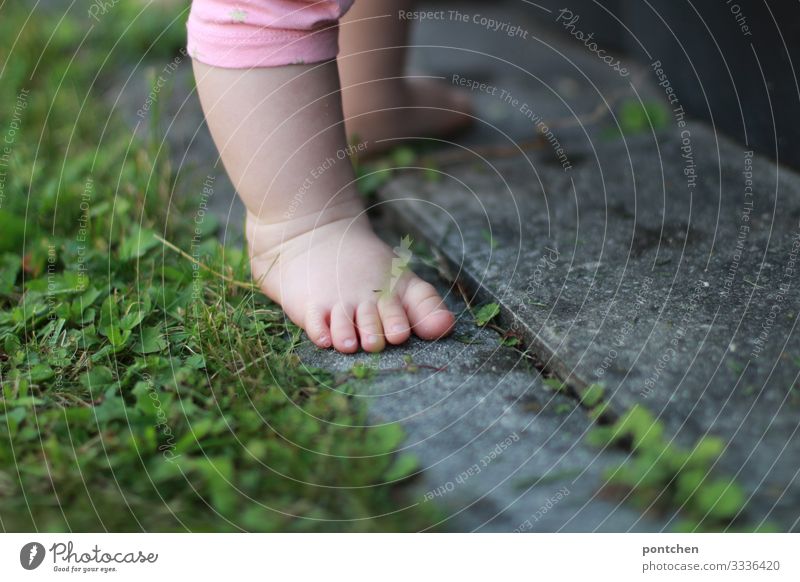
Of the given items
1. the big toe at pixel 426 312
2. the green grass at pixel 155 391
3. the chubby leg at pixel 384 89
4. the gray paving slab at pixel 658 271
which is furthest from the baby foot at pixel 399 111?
the big toe at pixel 426 312

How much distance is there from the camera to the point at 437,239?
910mm

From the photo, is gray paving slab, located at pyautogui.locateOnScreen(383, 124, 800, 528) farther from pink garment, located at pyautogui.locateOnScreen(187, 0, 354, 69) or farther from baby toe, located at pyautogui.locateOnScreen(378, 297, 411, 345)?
pink garment, located at pyautogui.locateOnScreen(187, 0, 354, 69)

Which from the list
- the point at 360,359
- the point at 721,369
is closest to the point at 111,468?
the point at 360,359

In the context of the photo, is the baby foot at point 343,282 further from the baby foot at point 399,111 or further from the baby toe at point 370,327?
the baby foot at point 399,111

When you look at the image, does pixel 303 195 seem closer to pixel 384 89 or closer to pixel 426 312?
pixel 426 312

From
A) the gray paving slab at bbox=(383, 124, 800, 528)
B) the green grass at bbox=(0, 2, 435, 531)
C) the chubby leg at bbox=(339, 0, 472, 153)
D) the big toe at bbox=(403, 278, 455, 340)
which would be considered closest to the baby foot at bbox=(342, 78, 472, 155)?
the chubby leg at bbox=(339, 0, 472, 153)

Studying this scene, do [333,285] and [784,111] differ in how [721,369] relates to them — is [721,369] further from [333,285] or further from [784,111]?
[784,111]

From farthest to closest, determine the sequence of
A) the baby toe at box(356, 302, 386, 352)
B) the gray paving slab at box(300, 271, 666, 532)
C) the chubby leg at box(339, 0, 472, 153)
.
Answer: the chubby leg at box(339, 0, 472, 153) → the baby toe at box(356, 302, 386, 352) → the gray paving slab at box(300, 271, 666, 532)

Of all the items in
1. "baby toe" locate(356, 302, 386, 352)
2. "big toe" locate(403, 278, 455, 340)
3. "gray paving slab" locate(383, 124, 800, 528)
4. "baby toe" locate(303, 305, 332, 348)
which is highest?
"gray paving slab" locate(383, 124, 800, 528)

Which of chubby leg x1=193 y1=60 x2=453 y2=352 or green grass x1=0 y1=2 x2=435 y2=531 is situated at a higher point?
chubby leg x1=193 y1=60 x2=453 y2=352

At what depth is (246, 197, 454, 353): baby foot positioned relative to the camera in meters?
0.73

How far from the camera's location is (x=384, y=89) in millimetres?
1189

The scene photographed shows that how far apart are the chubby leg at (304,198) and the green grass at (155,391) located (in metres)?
0.04

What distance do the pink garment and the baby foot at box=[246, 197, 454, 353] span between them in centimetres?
16
